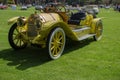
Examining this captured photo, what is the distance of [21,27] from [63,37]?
1.40 m

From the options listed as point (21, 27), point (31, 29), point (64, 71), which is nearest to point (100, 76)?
point (64, 71)

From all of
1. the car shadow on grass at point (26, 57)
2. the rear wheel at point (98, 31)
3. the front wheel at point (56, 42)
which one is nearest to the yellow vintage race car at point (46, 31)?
the front wheel at point (56, 42)

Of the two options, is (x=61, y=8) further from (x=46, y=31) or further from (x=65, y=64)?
(x=65, y=64)

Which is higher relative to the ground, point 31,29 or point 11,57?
point 31,29

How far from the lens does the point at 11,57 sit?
25.2 ft

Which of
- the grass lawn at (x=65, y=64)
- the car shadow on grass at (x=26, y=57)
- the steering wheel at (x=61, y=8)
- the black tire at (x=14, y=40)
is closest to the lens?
the grass lawn at (x=65, y=64)

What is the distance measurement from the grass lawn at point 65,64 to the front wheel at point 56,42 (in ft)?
0.61

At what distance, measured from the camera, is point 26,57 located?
775cm

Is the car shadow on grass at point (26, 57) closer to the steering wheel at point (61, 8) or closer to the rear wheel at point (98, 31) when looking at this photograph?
the steering wheel at point (61, 8)

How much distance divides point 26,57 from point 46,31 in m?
1.09

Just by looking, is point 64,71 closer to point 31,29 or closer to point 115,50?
point 31,29

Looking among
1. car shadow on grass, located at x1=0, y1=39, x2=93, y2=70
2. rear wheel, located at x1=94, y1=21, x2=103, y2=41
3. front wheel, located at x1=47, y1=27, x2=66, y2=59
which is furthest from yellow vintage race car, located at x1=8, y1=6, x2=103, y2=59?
rear wheel, located at x1=94, y1=21, x2=103, y2=41

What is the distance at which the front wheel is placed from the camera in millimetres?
7288

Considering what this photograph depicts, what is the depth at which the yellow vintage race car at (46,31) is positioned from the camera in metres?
7.35
